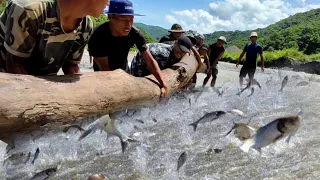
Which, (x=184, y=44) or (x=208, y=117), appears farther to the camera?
(x=184, y=44)

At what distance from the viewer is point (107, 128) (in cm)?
489

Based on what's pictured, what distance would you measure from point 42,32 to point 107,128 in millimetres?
1899

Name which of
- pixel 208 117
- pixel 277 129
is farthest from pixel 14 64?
pixel 208 117

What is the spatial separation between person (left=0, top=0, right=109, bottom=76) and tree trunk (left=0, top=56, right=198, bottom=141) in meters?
0.27

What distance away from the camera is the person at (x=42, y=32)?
3.11 m

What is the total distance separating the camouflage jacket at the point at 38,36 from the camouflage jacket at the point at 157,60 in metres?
2.37

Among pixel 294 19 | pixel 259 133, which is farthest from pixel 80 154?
pixel 294 19

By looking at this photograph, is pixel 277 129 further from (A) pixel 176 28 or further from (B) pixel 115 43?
(A) pixel 176 28

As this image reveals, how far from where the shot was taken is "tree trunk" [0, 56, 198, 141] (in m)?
2.79

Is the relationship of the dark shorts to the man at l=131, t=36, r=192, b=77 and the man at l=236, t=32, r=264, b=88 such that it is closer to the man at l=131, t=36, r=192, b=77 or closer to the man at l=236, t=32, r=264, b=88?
the man at l=236, t=32, r=264, b=88

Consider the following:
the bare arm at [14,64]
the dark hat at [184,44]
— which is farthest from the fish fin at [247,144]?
the bare arm at [14,64]

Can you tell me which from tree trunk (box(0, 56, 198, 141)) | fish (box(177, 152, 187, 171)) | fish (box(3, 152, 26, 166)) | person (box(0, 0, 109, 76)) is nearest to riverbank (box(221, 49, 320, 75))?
fish (box(177, 152, 187, 171))

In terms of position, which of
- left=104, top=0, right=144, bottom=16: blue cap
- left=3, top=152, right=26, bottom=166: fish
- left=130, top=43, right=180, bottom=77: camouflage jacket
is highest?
left=104, top=0, right=144, bottom=16: blue cap

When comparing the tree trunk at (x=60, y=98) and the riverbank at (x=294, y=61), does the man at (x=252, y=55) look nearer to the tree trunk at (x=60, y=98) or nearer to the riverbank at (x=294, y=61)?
the tree trunk at (x=60, y=98)
